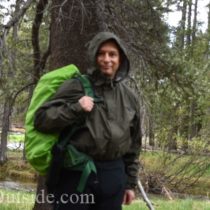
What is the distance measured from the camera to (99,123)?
3242 mm

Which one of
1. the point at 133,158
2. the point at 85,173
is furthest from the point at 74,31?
the point at 85,173

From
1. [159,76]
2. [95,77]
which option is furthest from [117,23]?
[95,77]

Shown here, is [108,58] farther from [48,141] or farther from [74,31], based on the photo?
[74,31]

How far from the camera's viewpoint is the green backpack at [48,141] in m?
3.20

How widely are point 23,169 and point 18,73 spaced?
13.6m

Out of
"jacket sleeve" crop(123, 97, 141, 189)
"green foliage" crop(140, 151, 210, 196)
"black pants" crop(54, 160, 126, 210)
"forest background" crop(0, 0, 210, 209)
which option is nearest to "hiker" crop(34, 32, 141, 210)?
"black pants" crop(54, 160, 126, 210)

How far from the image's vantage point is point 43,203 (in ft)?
18.1

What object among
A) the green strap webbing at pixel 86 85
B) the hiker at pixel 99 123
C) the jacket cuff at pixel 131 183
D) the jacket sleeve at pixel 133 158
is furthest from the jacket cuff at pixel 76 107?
the jacket cuff at pixel 131 183

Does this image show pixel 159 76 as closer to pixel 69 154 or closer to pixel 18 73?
pixel 18 73

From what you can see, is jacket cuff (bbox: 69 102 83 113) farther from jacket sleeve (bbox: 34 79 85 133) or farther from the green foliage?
the green foliage

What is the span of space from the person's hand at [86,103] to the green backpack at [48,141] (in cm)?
11

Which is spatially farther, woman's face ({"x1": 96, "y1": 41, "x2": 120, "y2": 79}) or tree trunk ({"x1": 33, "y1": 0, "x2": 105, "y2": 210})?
tree trunk ({"x1": 33, "y1": 0, "x2": 105, "y2": 210})

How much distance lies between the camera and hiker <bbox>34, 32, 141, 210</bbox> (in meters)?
3.20

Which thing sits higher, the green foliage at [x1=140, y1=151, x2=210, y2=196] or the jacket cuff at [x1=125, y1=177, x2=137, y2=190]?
the jacket cuff at [x1=125, y1=177, x2=137, y2=190]
